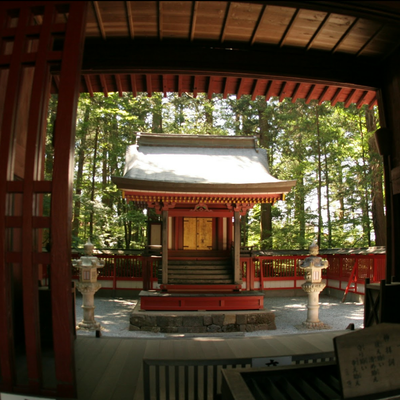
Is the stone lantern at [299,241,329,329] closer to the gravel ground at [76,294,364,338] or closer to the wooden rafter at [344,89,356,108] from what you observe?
the gravel ground at [76,294,364,338]

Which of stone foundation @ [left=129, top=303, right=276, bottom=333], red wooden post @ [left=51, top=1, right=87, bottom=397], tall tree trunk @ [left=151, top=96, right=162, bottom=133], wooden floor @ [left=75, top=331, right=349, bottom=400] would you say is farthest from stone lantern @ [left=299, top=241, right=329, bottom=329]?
tall tree trunk @ [left=151, top=96, right=162, bottom=133]

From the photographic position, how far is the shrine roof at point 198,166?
9523mm

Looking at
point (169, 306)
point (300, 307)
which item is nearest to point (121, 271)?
point (169, 306)

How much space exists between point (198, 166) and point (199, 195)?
74.8 inches

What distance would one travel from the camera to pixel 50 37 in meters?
2.40

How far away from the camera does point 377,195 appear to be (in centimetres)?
1434

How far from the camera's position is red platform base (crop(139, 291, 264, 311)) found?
31.2ft

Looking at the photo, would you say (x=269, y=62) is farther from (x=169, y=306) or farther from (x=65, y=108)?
(x=169, y=306)

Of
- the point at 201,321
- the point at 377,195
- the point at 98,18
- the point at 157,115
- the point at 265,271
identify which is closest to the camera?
the point at 98,18

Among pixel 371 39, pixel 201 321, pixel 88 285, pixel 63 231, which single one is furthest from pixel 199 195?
pixel 63 231

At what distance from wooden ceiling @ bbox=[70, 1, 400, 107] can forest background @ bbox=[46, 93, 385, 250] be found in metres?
12.0

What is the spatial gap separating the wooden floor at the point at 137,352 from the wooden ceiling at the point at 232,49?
2.71 m

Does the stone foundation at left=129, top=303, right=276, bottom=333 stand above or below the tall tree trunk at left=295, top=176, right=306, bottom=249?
below

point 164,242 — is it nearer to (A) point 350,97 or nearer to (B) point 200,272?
(B) point 200,272
